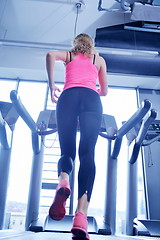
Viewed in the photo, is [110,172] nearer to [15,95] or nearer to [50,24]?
[15,95]

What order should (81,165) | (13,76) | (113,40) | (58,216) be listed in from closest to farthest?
(58,216) → (81,165) → (113,40) → (13,76)

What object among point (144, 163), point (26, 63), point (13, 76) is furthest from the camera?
point (13, 76)

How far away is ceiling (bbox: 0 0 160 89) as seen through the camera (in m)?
4.23

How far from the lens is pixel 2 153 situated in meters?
2.26

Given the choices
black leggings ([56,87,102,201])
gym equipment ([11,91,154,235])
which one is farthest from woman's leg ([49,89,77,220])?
gym equipment ([11,91,154,235])

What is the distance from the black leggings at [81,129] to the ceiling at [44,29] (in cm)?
271

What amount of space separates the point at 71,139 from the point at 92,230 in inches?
49.8

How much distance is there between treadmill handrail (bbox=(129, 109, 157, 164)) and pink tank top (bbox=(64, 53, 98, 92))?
545mm

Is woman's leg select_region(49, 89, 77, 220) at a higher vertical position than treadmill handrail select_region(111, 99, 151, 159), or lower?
lower

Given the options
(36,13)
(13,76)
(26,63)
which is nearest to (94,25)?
(36,13)

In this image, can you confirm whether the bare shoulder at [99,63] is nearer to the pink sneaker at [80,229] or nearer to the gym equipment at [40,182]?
the gym equipment at [40,182]

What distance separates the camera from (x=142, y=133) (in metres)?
2.10

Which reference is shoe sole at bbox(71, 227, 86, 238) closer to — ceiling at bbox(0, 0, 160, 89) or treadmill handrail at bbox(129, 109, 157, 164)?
treadmill handrail at bbox(129, 109, 157, 164)

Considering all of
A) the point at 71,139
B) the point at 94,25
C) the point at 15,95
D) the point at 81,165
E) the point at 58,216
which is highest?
the point at 94,25
